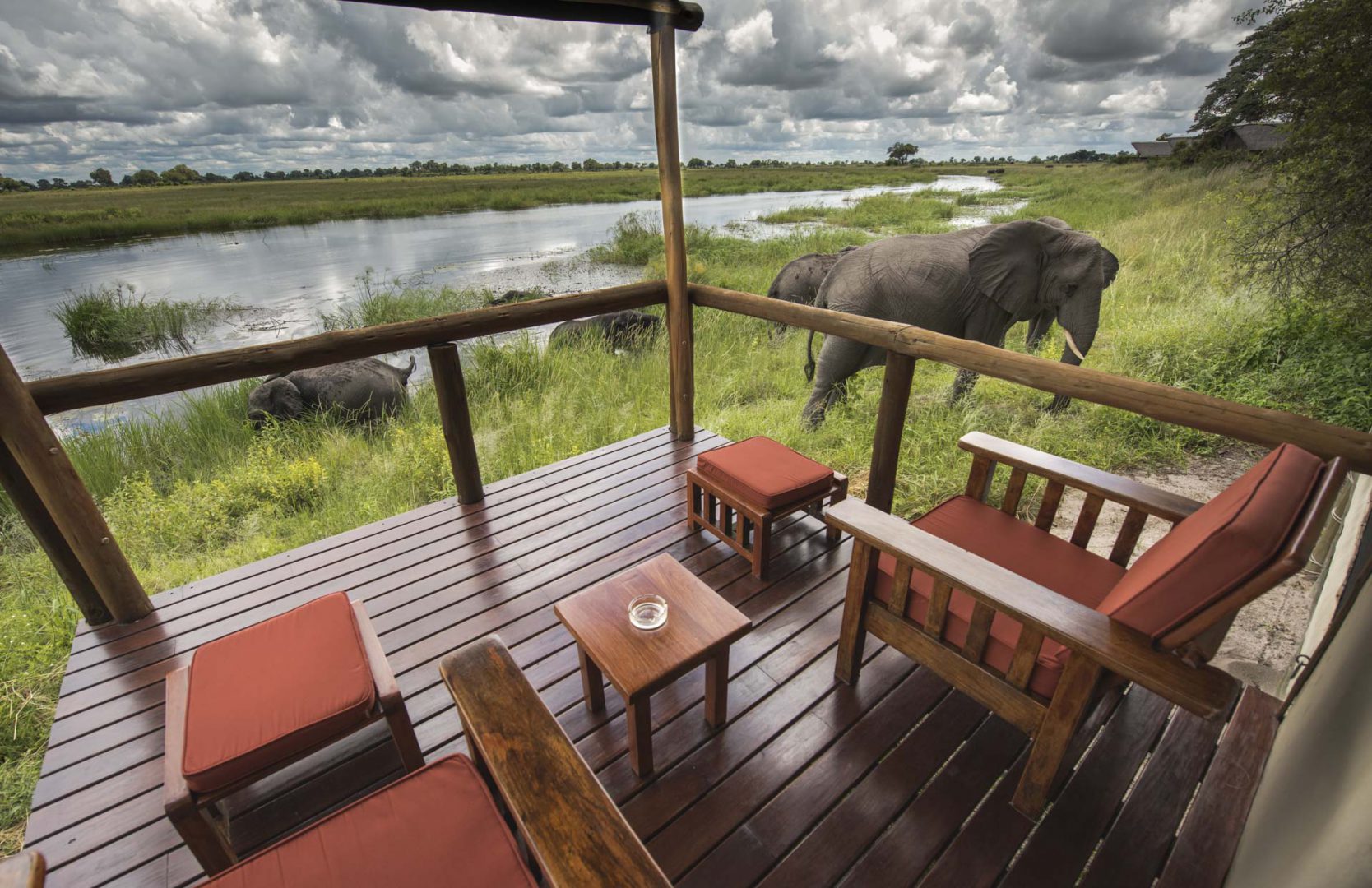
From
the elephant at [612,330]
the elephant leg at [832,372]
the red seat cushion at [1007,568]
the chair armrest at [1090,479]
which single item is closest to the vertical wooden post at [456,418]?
the red seat cushion at [1007,568]

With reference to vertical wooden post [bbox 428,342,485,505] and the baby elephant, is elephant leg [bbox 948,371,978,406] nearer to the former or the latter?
vertical wooden post [bbox 428,342,485,505]

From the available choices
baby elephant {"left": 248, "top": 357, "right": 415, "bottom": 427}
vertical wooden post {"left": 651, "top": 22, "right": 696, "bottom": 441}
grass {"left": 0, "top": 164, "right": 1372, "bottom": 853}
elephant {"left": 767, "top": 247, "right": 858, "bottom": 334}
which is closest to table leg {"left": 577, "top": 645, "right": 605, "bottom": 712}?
grass {"left": 0, "top": 164, "right": 1372, "bottom": 853}

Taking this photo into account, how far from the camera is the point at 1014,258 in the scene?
4410 millimetres

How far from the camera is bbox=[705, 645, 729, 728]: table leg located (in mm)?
1522

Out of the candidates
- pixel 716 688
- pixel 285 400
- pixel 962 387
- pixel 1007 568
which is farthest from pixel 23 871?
pixel 285 400

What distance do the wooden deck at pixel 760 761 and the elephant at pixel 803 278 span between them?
5781 mm

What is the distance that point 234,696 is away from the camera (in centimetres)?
129

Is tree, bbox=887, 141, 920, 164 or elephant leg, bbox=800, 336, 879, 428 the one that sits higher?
tree, bbox=887, 141, 920, 164

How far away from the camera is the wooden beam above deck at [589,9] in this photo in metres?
2.18

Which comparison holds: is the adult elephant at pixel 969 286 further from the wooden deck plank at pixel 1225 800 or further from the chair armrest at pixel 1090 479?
the wooden deck plank at pixel 1225 800

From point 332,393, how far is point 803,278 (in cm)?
585

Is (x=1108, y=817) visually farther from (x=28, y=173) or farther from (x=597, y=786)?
(x=28, y=173)

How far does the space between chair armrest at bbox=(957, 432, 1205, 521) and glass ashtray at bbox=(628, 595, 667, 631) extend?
1.22 m

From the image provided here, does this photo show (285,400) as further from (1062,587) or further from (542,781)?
(1062,587)
